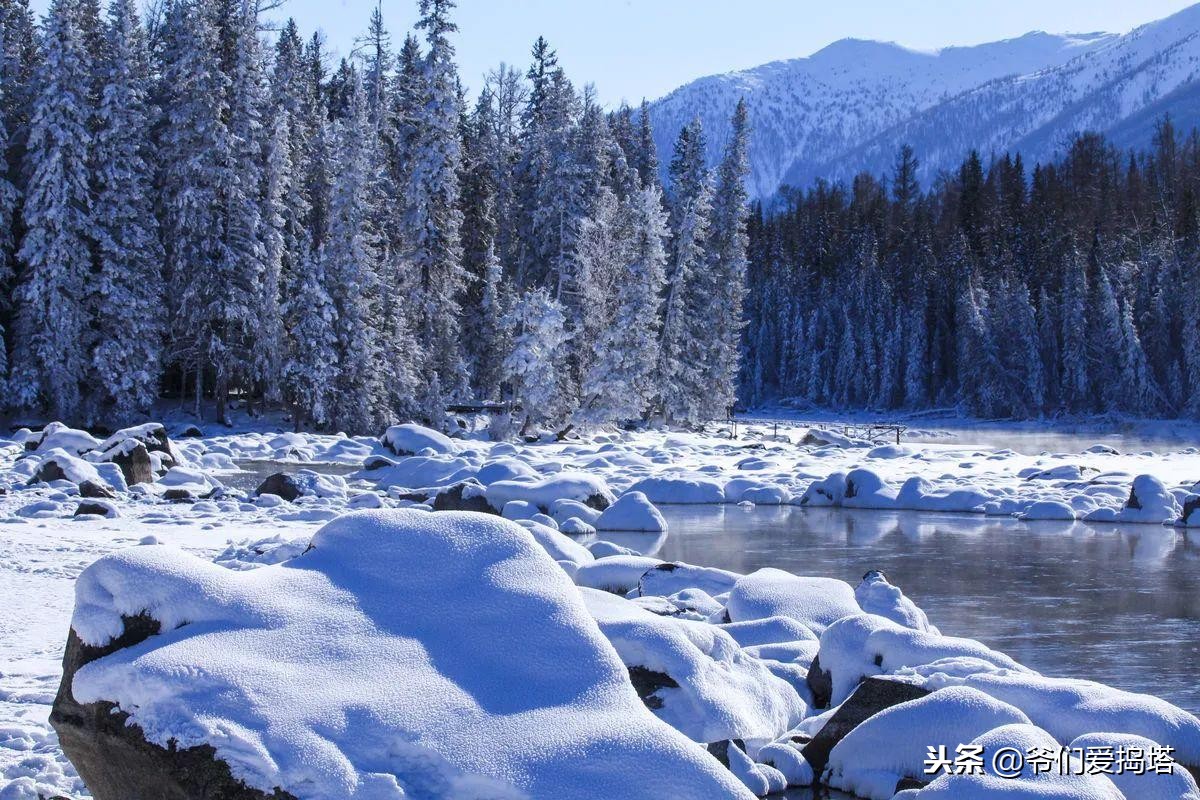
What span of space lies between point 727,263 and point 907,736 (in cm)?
4560

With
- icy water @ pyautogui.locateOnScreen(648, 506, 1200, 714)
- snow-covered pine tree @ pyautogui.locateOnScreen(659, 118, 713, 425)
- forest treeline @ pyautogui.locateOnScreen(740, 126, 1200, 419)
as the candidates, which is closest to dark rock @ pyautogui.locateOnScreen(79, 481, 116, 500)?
icy water @ pyautogui.locateOnScreen(648, 506, 1200, 714)

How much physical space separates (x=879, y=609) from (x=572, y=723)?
19.1 ft

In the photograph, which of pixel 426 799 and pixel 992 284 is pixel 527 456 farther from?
pixel 992 284

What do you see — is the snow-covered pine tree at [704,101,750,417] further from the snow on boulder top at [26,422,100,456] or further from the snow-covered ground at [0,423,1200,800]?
the snow on boulder top at [26,422,100,456]

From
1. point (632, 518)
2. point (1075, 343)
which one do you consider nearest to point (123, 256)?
point (632, 518)

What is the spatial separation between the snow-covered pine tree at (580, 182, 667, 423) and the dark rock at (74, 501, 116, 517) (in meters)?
24.8

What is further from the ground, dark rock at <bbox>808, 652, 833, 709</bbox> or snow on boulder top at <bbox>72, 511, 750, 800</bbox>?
snow on boulder top at <bbox>72, 511, 750, 800</bbox>

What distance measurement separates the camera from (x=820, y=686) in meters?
7.92

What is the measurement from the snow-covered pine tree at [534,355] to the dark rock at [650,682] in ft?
104

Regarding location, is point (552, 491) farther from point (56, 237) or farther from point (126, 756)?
point (56, 237)

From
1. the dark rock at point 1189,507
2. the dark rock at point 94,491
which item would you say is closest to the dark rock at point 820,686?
the dark rock at point 94,491

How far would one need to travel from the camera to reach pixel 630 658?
6699mm

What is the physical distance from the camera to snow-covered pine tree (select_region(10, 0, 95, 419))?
109 ft

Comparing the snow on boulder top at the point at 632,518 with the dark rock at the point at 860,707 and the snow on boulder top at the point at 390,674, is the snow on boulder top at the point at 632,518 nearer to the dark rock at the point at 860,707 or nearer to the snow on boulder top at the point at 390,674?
the dark rock at the point at 860,707
